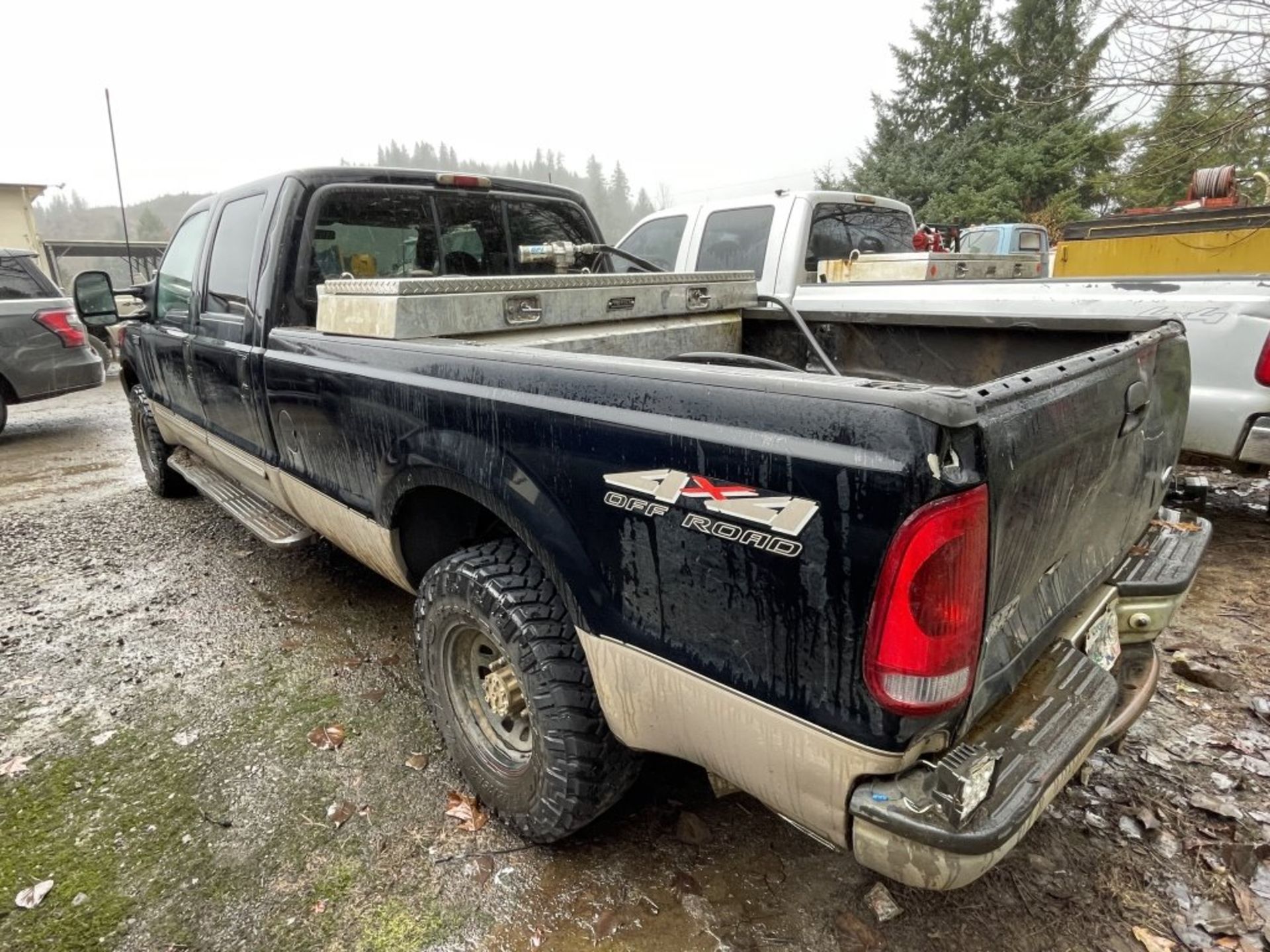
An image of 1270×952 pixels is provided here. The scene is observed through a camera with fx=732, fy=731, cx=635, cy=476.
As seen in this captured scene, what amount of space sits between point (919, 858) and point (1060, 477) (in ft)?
2.64

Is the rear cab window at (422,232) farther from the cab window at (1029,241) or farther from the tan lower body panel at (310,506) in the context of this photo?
the cab window at (1029,241)

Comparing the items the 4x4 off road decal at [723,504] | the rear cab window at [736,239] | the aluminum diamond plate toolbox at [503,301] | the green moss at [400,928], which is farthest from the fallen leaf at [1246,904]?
the rear cab window at [736,239]

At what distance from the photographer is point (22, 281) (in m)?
7.80

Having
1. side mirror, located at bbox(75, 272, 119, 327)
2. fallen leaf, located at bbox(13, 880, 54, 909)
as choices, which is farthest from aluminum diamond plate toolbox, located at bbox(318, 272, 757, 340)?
side mirror, located at bbox(75, 272, 119, 327)

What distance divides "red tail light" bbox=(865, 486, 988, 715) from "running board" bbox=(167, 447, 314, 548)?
2782mm

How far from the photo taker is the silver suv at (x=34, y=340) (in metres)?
7.65

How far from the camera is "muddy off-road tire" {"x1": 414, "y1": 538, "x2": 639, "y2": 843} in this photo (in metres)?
1.93

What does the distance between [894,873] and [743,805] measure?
3.53 feet

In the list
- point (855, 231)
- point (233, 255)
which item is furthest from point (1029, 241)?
point (233, 255)

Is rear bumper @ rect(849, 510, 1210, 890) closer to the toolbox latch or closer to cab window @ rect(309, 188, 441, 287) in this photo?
the toolbox latch

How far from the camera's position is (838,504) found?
1.25m

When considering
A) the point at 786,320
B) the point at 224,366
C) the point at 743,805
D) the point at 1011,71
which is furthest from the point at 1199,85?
the point at 1011,71

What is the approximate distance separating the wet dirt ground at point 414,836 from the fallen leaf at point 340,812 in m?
0.03

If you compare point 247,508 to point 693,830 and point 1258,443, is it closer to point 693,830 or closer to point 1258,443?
point 693,830
